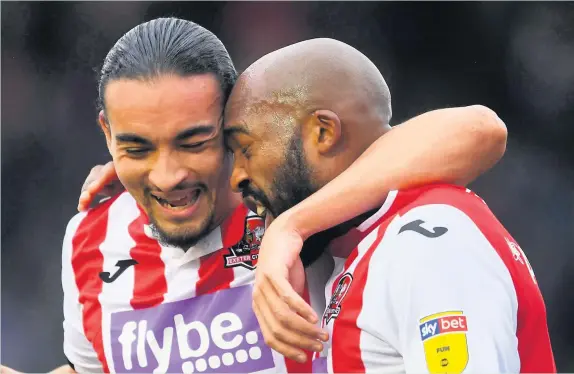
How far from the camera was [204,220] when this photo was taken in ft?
7.32

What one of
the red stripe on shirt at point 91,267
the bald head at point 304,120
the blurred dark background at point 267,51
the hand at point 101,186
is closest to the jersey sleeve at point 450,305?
the bald head at point 304,120

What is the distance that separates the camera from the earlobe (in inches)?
74.8

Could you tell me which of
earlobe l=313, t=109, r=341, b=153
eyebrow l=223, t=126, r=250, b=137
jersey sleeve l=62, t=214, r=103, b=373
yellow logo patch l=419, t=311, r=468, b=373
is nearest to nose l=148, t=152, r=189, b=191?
eyebrow l=223, t=126, r=250, b=137

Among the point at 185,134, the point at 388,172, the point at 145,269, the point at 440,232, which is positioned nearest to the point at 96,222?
the point at 145,269

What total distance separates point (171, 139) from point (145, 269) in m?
0.50

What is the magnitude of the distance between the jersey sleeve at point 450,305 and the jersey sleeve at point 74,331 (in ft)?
3.79

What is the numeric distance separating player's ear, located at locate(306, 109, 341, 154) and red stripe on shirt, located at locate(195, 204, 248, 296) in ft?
1.55

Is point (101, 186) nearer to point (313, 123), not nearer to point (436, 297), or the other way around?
point (313, 123)

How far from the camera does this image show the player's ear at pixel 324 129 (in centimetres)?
190

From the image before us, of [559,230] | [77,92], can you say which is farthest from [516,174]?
[77,92]

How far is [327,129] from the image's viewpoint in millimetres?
1912

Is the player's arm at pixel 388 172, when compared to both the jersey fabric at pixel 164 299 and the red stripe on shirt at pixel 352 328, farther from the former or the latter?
the jersey fabric at pixel 164 299

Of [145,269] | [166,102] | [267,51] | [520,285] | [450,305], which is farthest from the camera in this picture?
[267,51]

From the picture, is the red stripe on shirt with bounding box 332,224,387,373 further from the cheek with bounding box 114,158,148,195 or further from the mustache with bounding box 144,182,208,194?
the cheek with bounding box 114,158,148,195
